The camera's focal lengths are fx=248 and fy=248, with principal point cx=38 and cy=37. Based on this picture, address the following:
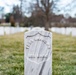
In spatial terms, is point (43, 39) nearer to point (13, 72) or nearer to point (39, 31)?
point (39, 31)

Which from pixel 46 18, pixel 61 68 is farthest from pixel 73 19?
pixel 61 68

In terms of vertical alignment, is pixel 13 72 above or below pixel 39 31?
below

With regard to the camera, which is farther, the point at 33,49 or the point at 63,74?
the point at 63,74

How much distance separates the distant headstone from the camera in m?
4.16

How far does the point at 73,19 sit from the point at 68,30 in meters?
30.3

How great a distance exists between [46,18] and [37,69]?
3536 cm

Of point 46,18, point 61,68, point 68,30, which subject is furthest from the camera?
point 46,18

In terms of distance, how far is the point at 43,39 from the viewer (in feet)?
13.7

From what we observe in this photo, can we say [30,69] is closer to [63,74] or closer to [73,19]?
[63,74]

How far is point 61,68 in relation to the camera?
6324 mm

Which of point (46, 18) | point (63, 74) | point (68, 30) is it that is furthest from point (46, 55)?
point (46, 18)

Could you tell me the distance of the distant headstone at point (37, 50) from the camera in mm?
4164

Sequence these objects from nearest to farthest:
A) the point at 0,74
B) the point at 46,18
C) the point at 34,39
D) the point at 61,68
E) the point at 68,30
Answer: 1. the point at 34,39
2. the point at 0,74
3. the point at 61,68
4. the point at 68,30
5. the point at 46,18

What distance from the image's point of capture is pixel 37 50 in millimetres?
4199
